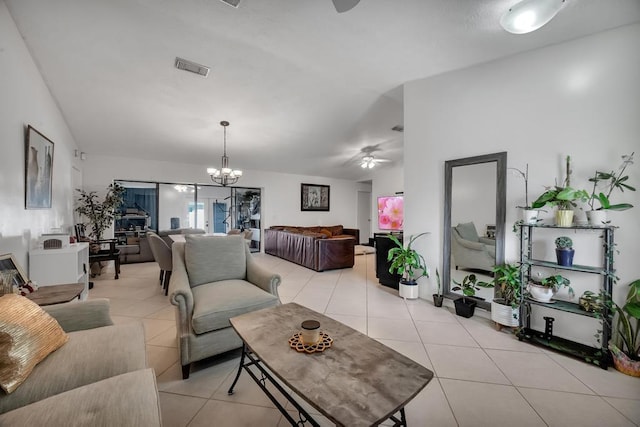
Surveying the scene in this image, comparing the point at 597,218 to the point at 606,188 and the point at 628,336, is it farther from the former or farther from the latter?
the point at 628,336

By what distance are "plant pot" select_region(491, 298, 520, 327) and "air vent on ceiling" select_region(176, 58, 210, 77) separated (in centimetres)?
441

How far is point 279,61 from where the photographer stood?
3127mm

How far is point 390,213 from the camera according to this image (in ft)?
23.1

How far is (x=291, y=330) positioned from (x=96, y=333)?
1145 mm

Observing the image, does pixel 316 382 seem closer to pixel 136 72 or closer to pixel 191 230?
pixel 136 72

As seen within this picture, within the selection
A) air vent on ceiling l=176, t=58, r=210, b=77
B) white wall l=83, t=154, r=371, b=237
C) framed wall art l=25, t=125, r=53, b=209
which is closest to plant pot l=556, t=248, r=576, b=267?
air vent on ceiling l=176, t=58, r=210, b=77

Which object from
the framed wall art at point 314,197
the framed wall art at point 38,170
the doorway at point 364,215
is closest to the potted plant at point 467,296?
the framed wall art at point 38,170

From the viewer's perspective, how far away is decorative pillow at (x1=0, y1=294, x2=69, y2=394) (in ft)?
3.35

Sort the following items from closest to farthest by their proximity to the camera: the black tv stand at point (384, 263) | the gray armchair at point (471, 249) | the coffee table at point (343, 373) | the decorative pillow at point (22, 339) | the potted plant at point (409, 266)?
the coffee table at point (343, 373) < the decorative pillow at point (22, 339) < the gray armchair at point (471, 249) < the potted plant at point (409, 266) < the black tv stand at point (384, 263)

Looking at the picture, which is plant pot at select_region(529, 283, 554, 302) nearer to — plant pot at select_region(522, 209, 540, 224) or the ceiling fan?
plant pot at select_region(522, 209, 540, 224)

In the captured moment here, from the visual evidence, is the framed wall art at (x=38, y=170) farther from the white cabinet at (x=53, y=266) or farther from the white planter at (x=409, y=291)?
the white planter at (x=409, y=291)

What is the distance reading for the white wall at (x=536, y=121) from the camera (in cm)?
202

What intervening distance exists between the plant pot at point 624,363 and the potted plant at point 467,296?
38.6 inches

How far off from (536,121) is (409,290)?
2.33 meters
